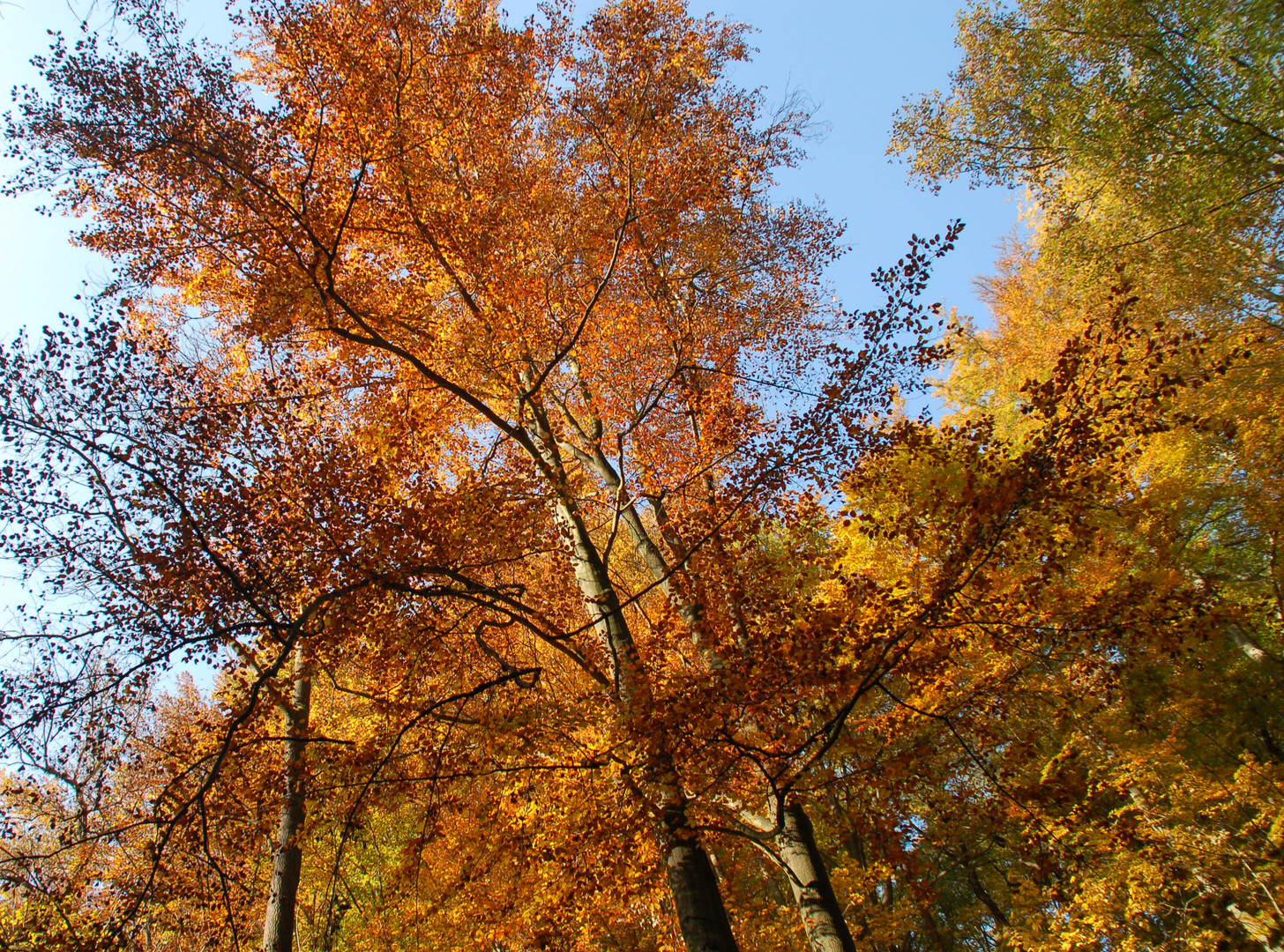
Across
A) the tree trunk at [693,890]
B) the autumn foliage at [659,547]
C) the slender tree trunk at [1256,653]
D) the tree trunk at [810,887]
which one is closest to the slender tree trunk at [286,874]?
the autumn foliage at [659,547]

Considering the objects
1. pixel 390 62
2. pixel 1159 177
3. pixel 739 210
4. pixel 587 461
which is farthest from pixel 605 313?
pixel 1159 177

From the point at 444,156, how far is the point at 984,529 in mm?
8676

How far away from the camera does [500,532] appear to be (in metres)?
6.78

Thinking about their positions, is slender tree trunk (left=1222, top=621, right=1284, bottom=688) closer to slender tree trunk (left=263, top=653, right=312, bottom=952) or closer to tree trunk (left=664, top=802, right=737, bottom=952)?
tree trunk (left=664, top=802, right=737, bottom=952)

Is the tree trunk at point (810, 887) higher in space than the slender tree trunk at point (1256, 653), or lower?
lower

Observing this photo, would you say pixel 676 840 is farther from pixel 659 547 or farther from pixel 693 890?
pixel 659 547

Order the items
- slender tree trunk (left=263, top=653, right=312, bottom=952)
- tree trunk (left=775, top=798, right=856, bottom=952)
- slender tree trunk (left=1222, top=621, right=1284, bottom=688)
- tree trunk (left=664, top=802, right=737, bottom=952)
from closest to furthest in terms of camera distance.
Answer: tree trunk (left=664, top=802, right=737, bottom=952) < tree trunk (left=775, top=798, right=856, bottom=952) < slender tree trunk (left=263, top=653, right=312, bottom=952) < slender tree trunk (left=1222, top=621, right=1284, bottom=688)

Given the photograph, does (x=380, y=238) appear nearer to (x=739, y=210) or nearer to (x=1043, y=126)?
(x=739, y=210)

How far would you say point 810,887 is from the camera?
5758mm

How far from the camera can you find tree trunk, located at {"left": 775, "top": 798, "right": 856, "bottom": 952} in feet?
18.2

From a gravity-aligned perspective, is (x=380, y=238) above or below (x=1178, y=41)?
above

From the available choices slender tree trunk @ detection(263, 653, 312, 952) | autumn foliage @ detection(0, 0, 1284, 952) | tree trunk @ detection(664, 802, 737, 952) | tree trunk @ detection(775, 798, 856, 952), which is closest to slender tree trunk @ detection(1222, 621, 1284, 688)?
autumn foliage @ detection(0, 0, 1284, 952)

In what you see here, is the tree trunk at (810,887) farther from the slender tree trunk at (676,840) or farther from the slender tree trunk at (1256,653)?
the slender tree trunk at (1256,653)

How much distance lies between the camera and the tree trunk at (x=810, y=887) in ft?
18.2
